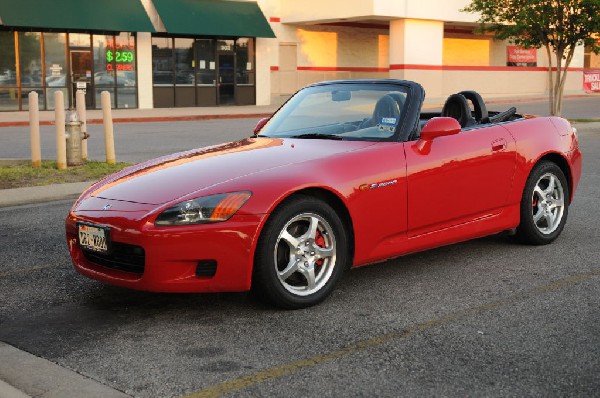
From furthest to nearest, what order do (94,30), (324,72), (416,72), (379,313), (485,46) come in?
(485,46) → (324,72) → (416,72) → (94,30) → (379,313)

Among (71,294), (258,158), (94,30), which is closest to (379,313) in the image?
(258,158)

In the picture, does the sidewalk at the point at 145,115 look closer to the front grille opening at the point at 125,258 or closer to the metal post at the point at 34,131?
the metal post at the point at 34,131

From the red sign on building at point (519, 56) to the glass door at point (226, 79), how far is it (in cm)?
1884

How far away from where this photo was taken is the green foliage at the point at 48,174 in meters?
11.6

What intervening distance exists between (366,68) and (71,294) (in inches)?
1546

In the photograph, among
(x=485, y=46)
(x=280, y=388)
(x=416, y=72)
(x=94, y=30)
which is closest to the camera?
(x=280, y=388)

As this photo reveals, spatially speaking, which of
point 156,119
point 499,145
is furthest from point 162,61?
point 499,145

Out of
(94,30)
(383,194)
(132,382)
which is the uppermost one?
(94,30)

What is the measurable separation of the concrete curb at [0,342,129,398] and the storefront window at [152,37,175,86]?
3037 centimetres

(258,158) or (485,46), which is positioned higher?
(485,46)

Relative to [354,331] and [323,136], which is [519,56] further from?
[354,331]

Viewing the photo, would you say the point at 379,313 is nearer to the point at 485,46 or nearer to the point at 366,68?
the point at 366,68

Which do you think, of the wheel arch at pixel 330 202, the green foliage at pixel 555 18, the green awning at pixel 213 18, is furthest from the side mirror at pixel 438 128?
the green awning at pixel 213 18

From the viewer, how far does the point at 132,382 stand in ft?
13.2
